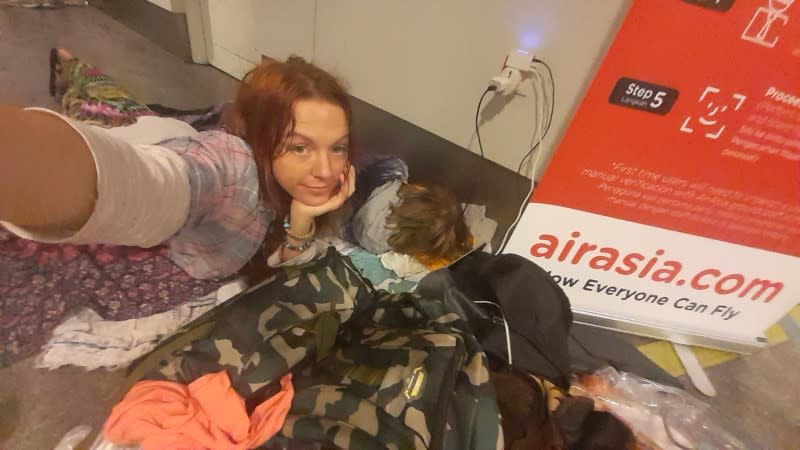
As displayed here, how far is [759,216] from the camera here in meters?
0.87

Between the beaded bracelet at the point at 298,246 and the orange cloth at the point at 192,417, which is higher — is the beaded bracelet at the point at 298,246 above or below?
above

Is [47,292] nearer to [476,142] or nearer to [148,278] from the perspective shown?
[148,278]

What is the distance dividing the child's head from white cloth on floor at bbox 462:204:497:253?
2.4 inches

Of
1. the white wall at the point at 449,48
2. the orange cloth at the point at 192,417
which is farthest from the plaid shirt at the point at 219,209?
the white wall at the point at 449,48

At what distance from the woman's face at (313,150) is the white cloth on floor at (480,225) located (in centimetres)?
50

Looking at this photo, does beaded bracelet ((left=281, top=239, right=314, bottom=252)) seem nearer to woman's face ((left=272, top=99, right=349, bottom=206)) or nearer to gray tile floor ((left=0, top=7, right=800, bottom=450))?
woman's face ((left=272, top=99, right=349, bottom=206))

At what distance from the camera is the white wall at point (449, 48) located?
86 cm

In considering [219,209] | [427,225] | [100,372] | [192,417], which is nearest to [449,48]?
[427,225]

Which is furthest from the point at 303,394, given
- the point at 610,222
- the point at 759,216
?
the point at 759,216

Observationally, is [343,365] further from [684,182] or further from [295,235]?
[684,182]

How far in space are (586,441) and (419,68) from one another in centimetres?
92

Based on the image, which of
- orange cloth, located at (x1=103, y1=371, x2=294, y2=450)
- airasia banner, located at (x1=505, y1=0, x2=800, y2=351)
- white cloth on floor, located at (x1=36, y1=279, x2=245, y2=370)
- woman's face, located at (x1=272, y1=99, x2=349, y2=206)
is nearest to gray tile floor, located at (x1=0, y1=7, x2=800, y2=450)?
white cloth on floor, located at (x1=36, y1=279, x2=245, y2=370)

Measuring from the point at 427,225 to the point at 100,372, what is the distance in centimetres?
76

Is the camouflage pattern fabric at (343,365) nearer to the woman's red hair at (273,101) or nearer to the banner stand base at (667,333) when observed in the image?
the woman's red hair at (273,101)
